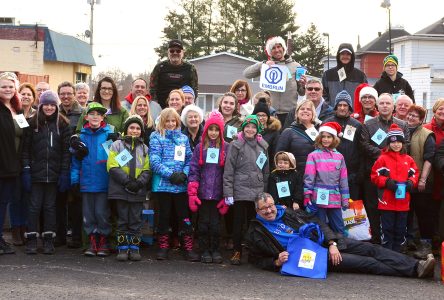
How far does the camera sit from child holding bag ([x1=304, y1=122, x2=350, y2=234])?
29.0ft

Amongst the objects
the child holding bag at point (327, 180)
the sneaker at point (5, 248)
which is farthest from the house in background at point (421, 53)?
the sneaker at point (5, 248)

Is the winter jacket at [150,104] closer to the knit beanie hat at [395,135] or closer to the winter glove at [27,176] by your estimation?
the winter glove at [27,176]

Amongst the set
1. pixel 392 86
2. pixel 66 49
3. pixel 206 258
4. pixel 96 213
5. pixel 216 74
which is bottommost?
pixel 206 258

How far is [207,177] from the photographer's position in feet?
29.4

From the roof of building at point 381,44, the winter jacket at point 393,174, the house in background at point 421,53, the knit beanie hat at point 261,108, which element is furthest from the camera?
the roof of building at point 381,44

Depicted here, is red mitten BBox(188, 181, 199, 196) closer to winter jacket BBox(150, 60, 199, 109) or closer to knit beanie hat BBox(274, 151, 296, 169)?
knit beanie hat BBox(274, 151, 296, 169)

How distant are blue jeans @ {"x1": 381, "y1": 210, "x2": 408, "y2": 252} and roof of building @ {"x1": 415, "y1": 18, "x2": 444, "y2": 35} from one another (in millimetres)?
61849

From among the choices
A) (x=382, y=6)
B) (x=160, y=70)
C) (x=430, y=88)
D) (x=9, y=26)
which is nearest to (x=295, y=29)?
(x=430, y=88)

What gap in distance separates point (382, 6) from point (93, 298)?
36366 millimetres

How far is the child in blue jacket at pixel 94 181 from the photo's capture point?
29.8ft

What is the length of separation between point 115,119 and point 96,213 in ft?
4.39

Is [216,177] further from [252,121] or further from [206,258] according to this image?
[206,258]

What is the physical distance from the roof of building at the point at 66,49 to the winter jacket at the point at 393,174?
3216cm

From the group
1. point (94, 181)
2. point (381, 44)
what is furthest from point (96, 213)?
point (381, 44)
